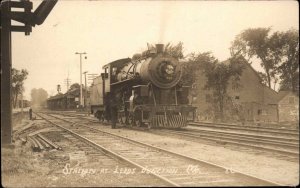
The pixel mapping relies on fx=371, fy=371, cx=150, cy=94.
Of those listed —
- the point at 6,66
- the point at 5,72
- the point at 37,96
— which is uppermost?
the point at 37,96

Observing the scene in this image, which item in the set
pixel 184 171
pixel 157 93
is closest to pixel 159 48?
pixel 157 93

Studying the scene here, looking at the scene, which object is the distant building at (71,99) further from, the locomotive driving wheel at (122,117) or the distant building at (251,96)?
the locomotive driving wheel at (122,117)

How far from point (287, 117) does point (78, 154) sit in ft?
65.5

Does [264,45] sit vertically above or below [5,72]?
above

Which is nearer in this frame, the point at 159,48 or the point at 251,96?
the point at 159,48

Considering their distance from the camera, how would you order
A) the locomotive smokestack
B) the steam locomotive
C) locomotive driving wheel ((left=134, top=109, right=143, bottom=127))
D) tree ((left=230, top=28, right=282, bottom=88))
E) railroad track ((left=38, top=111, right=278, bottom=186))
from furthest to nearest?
tree ((left=230, top=28, right=282, bottom=88)) → locomotive driving wheel ((left=134, top=109, right=143, bottom=127)) → the locomotive smokestack → the steam locomotive → railroad track ((left=38, top=111, right=278, bottom=186))

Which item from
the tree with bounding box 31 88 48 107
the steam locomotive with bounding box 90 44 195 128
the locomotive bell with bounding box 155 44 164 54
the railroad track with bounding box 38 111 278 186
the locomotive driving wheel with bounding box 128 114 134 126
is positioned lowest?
the railroad track with bounding box 38 111 278 186

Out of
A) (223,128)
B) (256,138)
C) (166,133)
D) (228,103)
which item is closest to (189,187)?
(256,138)

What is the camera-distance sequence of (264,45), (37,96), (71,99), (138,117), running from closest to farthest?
(138,117) < (264,45) < (71,99) < (37,96)

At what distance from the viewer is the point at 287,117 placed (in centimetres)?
2598

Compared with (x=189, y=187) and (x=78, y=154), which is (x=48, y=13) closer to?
(x=78, y=154)

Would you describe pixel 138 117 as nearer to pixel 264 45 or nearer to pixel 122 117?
pixel 122 117

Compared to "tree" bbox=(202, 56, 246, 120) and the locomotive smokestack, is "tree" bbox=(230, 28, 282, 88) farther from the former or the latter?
the locomotive smokestack

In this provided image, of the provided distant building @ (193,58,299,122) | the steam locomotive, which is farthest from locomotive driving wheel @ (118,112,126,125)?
distant building @ (193,58,299,122)
